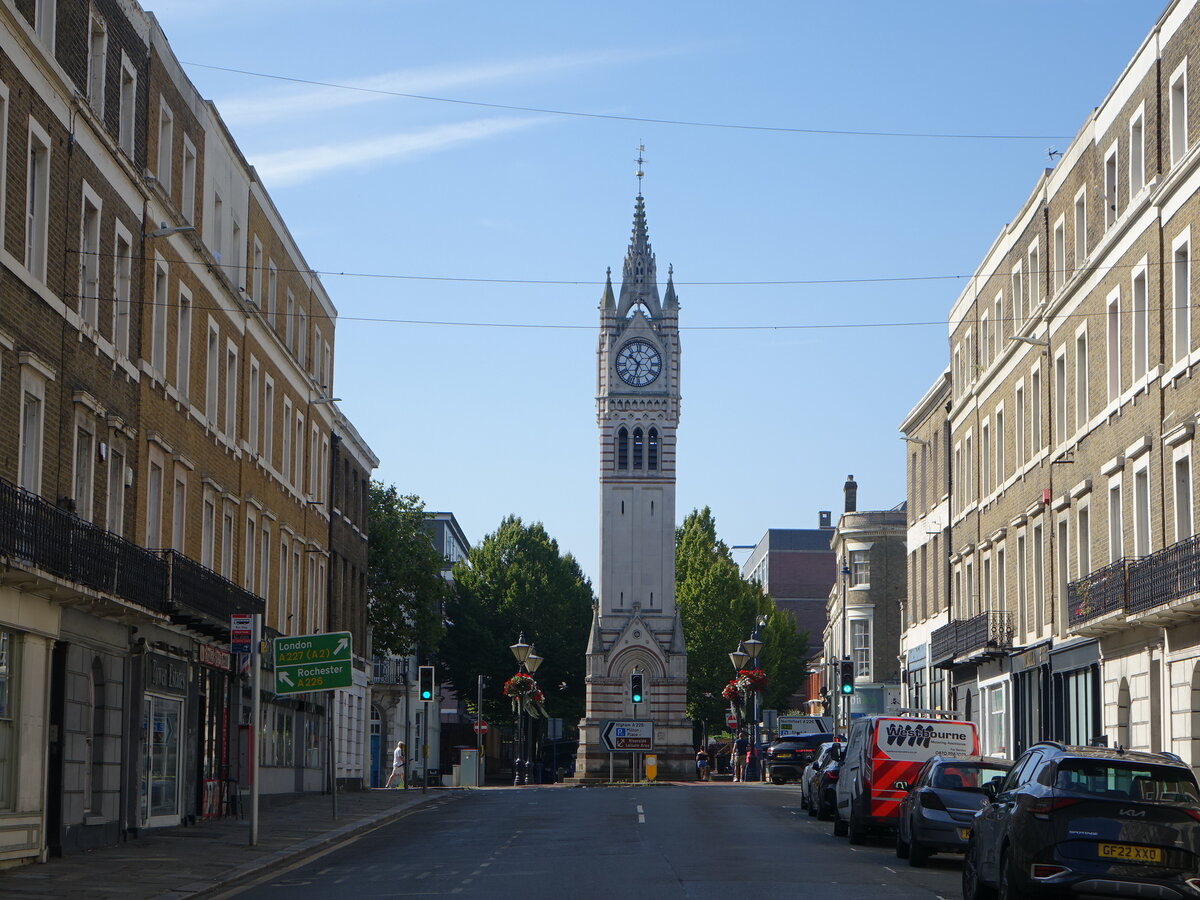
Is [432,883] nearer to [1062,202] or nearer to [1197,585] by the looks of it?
[1197,585]

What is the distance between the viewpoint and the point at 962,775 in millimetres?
23547

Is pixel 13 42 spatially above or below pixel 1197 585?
above

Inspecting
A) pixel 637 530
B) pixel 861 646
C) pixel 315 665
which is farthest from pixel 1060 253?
pixel 637 530

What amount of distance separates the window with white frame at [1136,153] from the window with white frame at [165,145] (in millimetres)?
17405

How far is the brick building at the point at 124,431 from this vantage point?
2308 centimetres

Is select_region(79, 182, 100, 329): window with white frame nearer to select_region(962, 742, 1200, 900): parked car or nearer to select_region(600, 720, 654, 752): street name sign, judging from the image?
select_region(962, 742, 1200, 900): parked car

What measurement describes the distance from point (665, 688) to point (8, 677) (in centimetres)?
8399

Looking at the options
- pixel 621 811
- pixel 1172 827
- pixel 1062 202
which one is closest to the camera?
pixel 1172 827

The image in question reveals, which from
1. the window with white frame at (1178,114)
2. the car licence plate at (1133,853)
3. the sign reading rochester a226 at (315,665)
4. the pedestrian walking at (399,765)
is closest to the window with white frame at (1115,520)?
the window with white frame at (1178,114)

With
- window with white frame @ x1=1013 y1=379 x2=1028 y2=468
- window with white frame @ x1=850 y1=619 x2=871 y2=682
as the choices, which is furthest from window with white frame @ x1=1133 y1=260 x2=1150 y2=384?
window with white frame @ x1=850 y1=619 x2=871 y2=682

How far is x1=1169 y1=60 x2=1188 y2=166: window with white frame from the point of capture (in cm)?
3108

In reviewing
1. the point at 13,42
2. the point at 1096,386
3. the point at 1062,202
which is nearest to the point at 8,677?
the point at 13,42

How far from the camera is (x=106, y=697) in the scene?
27.2m

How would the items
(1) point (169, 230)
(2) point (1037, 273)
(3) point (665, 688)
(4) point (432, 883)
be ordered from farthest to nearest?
(3) point (665, 688)
(2) point (1037, 273)
(1) point (169, 230)
(4) point (432, 883)
